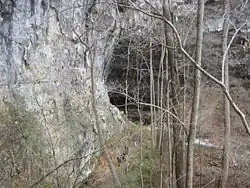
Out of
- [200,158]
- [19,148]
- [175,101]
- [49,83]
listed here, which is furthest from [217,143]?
[19,148]

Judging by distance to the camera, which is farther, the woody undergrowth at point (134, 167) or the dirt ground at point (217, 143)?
the dirt ground at point (217, 143)

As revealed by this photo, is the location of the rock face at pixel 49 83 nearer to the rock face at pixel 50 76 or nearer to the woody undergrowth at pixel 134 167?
the rock face at pixel 50 76

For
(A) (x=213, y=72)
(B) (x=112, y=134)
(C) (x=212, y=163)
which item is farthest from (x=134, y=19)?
(C) (x=212, y=163)

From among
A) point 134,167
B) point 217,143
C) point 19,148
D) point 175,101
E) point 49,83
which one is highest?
point 175,101

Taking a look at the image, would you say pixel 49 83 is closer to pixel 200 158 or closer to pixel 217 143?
pixel 200 158

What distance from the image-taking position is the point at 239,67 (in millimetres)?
17156

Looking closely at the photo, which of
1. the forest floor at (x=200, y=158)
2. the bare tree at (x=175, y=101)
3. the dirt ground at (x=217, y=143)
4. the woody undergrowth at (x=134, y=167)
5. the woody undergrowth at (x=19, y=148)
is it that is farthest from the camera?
the dirt ground at (x=217, y=143)

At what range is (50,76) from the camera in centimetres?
1112

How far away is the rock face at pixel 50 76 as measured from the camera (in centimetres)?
1005

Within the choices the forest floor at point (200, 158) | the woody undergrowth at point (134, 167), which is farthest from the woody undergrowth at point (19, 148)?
the forest floor at point (200, 158)

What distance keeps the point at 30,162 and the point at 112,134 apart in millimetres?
4575

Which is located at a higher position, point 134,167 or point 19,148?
point 19,148

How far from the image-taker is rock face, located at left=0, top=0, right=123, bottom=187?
10.0m

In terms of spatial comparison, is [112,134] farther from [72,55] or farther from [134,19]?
[134,19]
